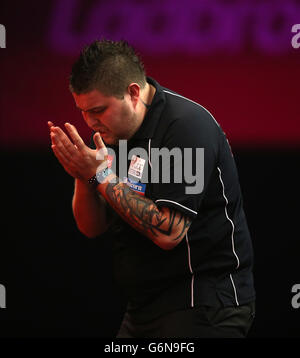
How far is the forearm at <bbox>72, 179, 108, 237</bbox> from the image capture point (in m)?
2.02

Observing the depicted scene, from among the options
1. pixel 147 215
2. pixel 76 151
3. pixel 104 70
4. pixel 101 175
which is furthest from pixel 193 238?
pixel 104 70

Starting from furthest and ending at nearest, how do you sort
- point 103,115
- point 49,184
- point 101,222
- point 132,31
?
point 49,184, point 132,31, point 101,222, point 103,115

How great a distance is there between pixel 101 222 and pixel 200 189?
518 millimetres

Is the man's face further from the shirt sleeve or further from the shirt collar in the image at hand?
the shirt sleeve

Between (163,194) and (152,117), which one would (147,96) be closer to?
(152,117)

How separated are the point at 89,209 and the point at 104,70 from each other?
0.53 metres

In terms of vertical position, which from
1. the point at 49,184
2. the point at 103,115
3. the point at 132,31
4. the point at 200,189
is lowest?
the point at 49,184

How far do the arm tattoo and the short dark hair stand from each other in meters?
0.31

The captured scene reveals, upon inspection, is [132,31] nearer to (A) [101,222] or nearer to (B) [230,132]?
(B) [230,132]

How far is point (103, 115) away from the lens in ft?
6.01

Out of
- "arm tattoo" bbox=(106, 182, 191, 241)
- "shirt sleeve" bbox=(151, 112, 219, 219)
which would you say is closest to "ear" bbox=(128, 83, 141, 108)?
"shirt sleeve" bbox=(151, 112, 219, 219)

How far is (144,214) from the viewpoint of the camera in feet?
5.74

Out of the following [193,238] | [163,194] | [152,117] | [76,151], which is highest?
[152,117]
